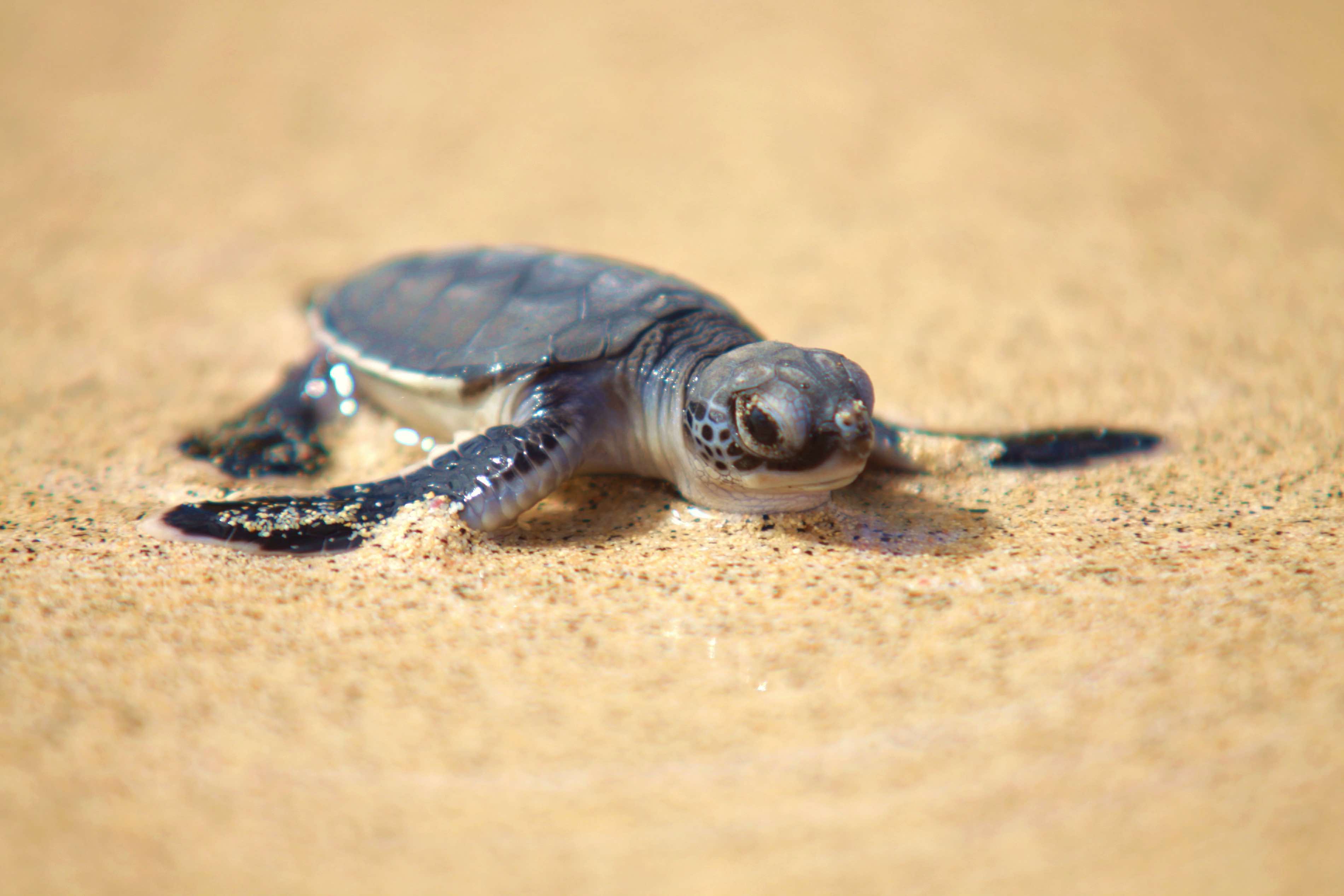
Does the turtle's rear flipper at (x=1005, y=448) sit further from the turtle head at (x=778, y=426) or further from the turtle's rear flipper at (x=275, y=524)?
the turtle's rear flipper at (x=275, y=524)

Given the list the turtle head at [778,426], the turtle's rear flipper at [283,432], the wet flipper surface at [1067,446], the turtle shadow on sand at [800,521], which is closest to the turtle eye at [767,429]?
the turtle head at [778,426]

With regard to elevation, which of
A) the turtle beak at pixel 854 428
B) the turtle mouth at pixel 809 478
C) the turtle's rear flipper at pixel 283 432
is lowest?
the turtle's rear flipper at pixel 283 432

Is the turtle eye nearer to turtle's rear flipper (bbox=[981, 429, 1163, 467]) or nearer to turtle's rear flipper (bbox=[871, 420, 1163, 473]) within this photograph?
turtle's rear flipper (bbox=[871, 420, 1163, 473])

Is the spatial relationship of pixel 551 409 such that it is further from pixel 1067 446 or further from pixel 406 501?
pixel 1067 446

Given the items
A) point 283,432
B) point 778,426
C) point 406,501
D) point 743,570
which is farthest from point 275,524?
point 778,426

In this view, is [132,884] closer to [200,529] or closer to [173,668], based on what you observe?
[173,668]

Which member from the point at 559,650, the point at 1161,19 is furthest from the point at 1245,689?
the point at 1161,19
